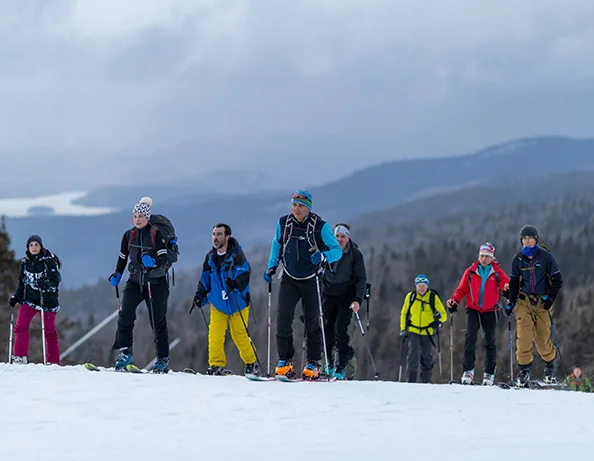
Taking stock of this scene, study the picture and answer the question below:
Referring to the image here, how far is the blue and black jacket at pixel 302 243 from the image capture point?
36.2ft

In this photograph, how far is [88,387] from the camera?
32.0 ft

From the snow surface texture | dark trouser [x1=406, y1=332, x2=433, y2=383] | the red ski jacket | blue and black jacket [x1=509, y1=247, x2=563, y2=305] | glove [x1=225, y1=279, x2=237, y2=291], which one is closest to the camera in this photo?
the snow surface texture

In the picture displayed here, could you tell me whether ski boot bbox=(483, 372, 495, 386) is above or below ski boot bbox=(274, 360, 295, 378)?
below

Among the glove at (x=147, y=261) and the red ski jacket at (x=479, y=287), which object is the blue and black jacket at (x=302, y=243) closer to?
the glove at (x=147, y=261)

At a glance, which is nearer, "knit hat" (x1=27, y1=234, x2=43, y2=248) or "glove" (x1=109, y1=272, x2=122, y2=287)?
"glove" (x1=109, y1=272, x2=122, y2=287)

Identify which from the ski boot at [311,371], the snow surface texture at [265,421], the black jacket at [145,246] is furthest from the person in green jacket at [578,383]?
the black jacket at [145,246]

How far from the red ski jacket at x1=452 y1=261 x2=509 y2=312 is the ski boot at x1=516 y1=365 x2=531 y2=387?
0.96 meters

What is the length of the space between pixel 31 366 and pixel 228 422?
4630 mm

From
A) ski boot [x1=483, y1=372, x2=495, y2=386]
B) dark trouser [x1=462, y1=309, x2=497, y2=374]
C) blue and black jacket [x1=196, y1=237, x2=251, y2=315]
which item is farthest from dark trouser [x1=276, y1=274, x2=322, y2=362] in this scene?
ski boot [x1=483, y1=372, x2=495, y2=386]

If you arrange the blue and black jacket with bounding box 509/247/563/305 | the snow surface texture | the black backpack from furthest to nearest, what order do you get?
1. the blue and black jacket with bounding box 509/247/563/305
2. the black backpack
3. the snow surface texture

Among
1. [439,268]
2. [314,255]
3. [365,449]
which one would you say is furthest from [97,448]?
[439,268]

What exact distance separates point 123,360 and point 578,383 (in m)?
8.66

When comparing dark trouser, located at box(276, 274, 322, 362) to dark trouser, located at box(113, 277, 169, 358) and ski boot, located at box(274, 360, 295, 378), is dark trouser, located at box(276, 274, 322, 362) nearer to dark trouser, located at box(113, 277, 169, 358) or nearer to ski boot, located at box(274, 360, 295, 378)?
ski boot, located at box(274, 360, 295, 378)

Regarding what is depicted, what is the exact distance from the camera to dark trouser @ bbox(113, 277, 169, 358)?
11625mm
